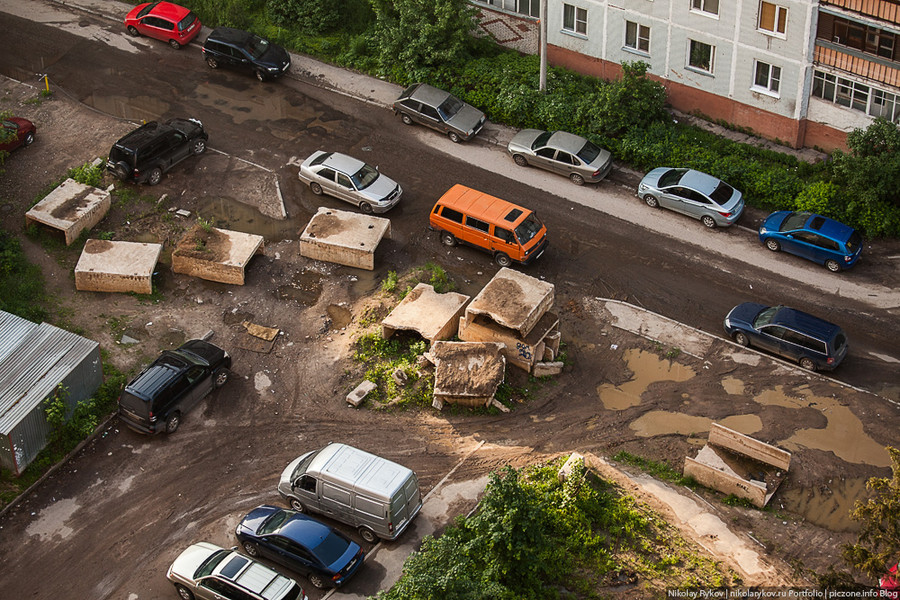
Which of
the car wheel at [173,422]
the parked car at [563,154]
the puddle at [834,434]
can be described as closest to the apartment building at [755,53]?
the parked car at [563,154]

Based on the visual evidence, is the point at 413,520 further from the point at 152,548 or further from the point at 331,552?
the point at 152,548

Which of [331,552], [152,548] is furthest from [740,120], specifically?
[152,548]

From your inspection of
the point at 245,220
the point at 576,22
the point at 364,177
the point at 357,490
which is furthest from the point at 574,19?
the point at 357,490

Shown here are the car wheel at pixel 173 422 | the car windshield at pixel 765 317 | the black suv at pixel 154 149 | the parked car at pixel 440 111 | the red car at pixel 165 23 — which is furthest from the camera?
the red car at pixel 165 23

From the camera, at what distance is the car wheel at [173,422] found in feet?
88.9

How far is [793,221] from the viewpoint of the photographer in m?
33.1

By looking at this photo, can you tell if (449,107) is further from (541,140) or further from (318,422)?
(318,422)

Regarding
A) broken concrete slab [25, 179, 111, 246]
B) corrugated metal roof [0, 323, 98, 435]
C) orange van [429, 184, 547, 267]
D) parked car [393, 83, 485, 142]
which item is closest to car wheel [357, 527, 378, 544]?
corrugated metal roof [0, 323, 98, 435]

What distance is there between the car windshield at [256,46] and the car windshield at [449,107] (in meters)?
9.12

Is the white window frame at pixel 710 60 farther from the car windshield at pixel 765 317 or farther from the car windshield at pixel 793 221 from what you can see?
the car windshield at pixel 765 317

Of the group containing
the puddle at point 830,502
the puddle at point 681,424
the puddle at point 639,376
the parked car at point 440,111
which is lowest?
the puddle at point 830,502

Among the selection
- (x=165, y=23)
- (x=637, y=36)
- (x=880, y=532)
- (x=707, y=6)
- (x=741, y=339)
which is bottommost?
(x=741, y=339)

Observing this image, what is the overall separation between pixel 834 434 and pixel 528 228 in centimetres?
1189

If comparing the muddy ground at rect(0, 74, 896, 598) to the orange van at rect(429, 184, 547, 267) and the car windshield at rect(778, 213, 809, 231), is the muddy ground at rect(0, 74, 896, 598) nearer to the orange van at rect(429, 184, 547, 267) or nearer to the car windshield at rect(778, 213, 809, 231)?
the orange van at rect(429, 184, 547, 267)
